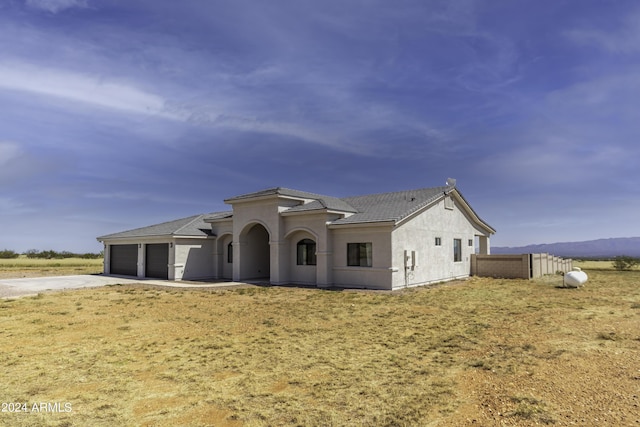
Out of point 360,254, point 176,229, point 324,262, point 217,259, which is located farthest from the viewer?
point 217,259

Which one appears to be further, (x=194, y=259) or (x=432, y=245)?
(x=194, y=259)

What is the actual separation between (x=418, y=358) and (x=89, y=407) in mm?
5859

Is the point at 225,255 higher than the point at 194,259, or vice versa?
the point at 225,255

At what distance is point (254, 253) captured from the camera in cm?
2733

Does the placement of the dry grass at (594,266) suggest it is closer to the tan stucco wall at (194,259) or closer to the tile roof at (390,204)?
the tile roof at (390,204)

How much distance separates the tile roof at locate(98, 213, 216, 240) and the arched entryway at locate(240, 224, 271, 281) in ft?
12.7

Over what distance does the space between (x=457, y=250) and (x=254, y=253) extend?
1419cm

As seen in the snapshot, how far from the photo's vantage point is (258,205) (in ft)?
81.2

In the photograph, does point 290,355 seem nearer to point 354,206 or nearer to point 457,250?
point 354,206

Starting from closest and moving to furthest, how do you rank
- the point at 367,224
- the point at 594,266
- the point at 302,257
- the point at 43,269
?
the point at 367,224 → the point at 302,257 → the point at 43,269 → the point at 594,266

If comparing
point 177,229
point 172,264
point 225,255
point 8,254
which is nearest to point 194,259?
point 172,264

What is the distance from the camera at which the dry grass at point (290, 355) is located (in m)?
5.55

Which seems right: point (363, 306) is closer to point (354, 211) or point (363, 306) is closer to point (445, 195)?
point (354, 211)

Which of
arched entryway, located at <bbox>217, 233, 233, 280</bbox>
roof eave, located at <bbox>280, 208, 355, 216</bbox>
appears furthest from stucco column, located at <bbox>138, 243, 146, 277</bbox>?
roof eave, located at <bbox>280, 208, 355, 216</bbox>
